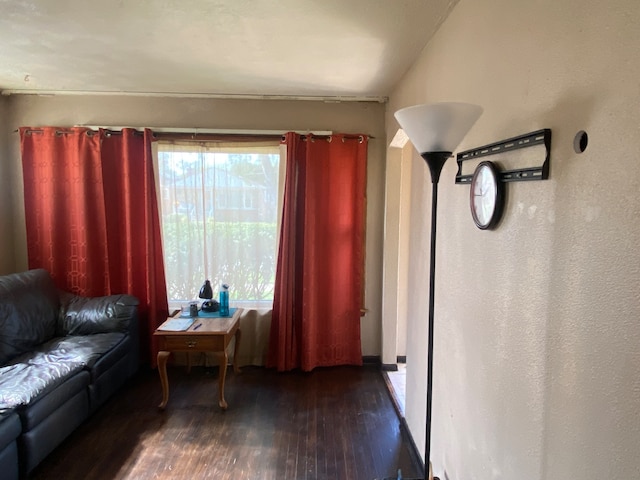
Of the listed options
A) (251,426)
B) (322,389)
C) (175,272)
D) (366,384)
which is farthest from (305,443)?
(175,272)

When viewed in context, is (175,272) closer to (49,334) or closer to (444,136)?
(49,334)

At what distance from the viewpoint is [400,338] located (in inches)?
142

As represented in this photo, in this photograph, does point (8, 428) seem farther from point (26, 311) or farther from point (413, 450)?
point (413, 450)

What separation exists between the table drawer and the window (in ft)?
2.38

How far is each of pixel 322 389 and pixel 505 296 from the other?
2.19 meters

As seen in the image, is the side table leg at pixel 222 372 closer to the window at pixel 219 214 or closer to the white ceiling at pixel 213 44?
the window at pixel 219 214

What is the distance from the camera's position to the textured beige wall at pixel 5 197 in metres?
3.18

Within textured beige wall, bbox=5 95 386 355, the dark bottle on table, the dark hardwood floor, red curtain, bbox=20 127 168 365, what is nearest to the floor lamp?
the dark hardwood floor

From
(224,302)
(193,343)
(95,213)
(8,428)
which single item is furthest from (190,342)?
(95,213)

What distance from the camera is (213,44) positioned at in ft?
6.99

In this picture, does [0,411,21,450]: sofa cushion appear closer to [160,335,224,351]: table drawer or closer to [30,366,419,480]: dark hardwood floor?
[30,366,419,480]: dark hardwood floor

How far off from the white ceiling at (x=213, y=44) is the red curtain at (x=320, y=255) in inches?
21.5

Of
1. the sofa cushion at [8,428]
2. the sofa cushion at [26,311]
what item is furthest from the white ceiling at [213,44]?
the sofa cushion at [8,428]

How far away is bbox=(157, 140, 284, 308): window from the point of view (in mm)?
3264
